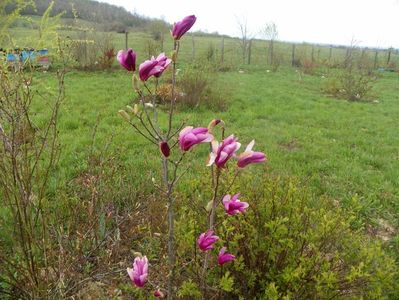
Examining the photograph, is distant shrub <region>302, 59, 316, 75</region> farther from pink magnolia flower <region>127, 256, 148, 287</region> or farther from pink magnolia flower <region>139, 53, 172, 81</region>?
pink magnolia flower <region>127, 256, 148, 287</region>

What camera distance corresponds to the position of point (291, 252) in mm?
1959

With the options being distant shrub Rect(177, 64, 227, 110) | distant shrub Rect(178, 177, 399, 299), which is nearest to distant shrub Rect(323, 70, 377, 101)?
distant shrub Rect(177, 64, 227, 110)

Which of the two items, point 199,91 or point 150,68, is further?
point 199,91

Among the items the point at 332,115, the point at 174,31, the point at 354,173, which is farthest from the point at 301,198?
the point at 332,115

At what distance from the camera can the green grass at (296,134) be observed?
180 inches

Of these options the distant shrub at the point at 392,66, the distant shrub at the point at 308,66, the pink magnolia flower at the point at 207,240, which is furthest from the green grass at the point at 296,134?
the distant shrub at the point at 392,66

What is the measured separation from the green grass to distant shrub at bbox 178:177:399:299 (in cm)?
69

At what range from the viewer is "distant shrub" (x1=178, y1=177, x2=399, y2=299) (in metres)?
1.82

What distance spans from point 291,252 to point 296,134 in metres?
5.07

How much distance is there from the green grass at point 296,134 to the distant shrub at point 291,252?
691mm

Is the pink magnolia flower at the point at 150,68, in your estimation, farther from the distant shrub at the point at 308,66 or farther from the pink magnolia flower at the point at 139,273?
the distant shrub at the point at 308,66

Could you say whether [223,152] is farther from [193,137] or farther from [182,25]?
[182,25]

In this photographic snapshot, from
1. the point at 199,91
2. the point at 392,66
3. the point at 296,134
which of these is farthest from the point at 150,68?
the point at 392,66

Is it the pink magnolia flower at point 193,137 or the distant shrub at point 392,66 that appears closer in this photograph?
the pink magnolia flower at point 193,137
